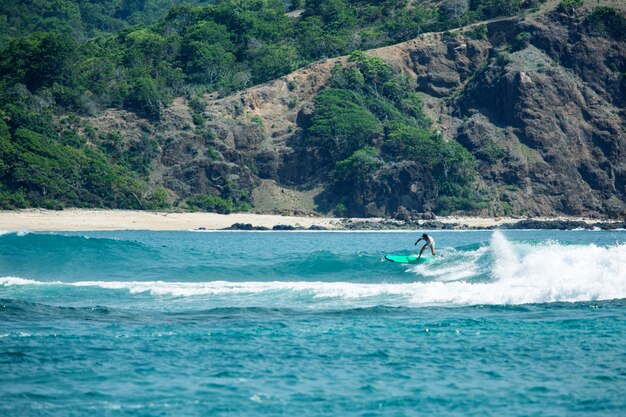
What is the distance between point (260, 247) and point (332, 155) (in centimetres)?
3193

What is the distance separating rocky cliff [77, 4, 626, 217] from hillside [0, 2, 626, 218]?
124 mm

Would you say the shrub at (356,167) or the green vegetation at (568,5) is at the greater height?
the green vegetation at (568,5)

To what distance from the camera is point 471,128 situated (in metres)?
81.3

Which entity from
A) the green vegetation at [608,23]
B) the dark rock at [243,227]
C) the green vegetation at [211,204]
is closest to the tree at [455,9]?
the green vegetation at [608,23]

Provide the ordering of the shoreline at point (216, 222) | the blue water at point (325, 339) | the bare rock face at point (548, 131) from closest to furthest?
the blue water at point (325, 339), the shoreline at point (216, 222), the bare rock face at point (548, 131)

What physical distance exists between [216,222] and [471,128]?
88.9ft

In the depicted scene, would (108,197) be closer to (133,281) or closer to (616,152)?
(133,281)

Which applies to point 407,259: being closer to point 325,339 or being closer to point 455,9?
Answer: point 325,339

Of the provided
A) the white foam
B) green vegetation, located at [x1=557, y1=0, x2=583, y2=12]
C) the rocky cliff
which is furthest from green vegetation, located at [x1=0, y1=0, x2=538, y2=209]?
the white foam

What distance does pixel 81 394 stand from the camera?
51.1 ft

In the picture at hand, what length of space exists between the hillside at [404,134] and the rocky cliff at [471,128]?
0.41 ft

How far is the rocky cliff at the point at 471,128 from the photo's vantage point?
245 feet

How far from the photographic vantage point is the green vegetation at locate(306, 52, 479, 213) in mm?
74625

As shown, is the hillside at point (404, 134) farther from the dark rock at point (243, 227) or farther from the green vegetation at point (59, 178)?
the dark rock at point (243, 227)
